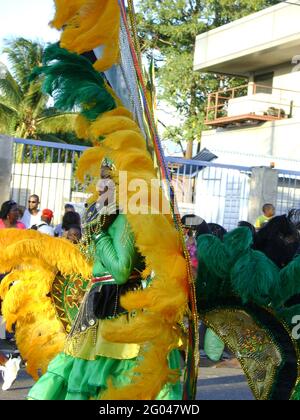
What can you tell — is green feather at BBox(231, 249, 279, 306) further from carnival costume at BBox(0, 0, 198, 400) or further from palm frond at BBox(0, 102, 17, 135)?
palm frond at BBox(0, 102, 17, 135)

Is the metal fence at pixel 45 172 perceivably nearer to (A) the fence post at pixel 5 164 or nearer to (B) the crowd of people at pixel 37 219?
(A) the fence post at pixel 5 164

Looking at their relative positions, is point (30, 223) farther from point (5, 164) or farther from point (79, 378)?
point (79, 378)

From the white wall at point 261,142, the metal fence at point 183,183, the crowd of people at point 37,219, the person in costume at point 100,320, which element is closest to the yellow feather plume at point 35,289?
the person in costume at point 100,320

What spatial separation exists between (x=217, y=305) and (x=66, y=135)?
17.8 metres

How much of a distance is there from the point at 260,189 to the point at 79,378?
7.73 metres

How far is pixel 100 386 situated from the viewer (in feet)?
10.5

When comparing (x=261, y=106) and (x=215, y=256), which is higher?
(x=261, y=106)

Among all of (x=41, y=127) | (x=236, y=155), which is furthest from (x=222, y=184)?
(x=41, y=127)

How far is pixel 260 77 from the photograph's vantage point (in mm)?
22812

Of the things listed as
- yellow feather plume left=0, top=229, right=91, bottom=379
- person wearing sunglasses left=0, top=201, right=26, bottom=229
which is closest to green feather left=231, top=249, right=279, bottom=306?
yellow feather plume left=0, top=229, right=91, bottom=379

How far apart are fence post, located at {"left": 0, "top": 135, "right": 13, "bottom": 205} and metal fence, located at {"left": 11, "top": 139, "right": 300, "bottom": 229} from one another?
0.30 ft

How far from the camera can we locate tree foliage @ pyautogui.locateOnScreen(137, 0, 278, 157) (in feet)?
78.8

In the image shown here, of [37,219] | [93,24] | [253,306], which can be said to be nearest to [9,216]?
[37,219]

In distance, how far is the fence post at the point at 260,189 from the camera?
10.6m
